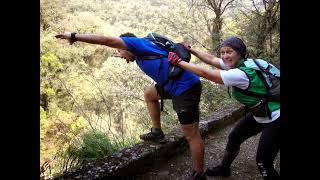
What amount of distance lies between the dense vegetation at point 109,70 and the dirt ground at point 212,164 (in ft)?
3.51

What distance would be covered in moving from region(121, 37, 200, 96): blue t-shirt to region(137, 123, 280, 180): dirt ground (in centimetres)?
118

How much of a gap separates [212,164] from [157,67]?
175 centimetres

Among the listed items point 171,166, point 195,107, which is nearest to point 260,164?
point 195,107

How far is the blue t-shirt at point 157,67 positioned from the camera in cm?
362

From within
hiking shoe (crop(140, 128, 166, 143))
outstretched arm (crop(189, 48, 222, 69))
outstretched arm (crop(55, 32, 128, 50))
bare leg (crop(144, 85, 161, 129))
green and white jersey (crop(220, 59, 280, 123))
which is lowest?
hiking shoe (crop(140, 128, 166, 143))

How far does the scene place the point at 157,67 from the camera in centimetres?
366

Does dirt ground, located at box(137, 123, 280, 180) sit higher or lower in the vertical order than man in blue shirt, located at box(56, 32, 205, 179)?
lower

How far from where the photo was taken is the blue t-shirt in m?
3.62

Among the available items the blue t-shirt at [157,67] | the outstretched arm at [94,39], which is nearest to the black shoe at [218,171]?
the blue t-shirt at [157,67]

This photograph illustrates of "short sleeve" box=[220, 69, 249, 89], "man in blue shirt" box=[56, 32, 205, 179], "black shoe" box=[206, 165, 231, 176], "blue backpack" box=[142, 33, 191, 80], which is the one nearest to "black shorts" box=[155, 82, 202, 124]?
"man in blue shirt" box=[56, 32, 205, 179]

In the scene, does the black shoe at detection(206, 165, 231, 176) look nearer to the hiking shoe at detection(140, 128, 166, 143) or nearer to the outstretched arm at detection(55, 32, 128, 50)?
the hiking shoe at detection(140, 128, 166, 143)
